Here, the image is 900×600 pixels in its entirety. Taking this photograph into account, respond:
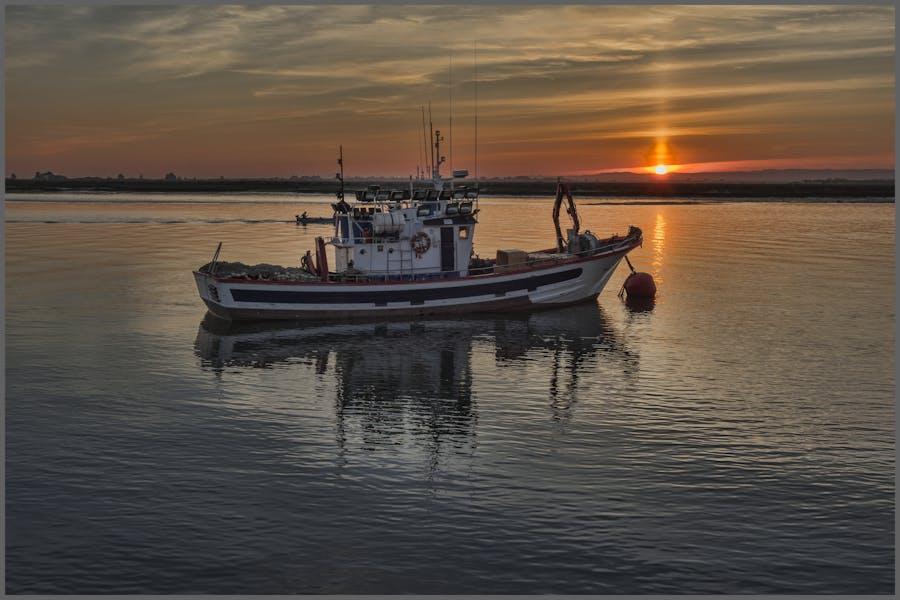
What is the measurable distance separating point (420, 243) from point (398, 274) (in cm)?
182

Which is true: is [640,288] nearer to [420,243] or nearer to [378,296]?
[420,243]

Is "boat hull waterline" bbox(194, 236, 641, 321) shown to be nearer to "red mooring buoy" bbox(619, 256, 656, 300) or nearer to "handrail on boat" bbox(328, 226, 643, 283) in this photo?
"handrail on boat" bbox(328, 226, 643, 283)

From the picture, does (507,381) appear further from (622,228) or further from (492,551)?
(622,228)

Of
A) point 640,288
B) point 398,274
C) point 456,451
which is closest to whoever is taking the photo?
point 456,451

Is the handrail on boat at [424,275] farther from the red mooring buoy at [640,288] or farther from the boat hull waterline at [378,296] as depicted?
the red mooring buoy at [640,288]

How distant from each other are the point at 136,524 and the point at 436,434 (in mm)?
8838

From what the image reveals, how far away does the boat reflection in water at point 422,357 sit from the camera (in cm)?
2778

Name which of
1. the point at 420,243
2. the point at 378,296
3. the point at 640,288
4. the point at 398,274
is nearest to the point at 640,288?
the point at 640,288

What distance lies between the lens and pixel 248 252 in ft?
252

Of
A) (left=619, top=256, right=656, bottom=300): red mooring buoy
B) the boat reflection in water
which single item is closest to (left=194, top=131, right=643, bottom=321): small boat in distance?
the boat reflection in water

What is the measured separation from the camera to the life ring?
4472 centimetres

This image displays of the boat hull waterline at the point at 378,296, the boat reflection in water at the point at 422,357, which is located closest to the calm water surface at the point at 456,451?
the boat reflection in water at the point at 422,357

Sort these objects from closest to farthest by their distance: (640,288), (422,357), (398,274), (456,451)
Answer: (456,451) < (422,357) < (398,274) < (640,288)

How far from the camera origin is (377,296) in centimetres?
4325
